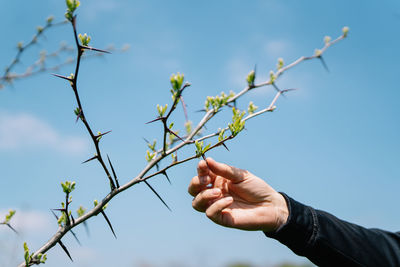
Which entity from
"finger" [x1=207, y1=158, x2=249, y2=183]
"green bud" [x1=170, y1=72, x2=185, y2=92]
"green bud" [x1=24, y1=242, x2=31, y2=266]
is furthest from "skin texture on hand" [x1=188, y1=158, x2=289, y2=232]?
"green bud" [x1=24, y1=242, x2=31, y2=266]

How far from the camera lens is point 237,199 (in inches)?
123

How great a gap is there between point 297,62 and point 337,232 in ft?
5.81

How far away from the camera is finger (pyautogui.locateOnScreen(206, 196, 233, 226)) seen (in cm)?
264

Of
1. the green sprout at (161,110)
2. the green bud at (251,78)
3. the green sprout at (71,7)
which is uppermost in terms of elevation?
the green sprout at (71,7)

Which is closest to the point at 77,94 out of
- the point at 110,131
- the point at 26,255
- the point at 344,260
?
the point at 110,131

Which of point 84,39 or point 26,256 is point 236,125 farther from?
point 26,256

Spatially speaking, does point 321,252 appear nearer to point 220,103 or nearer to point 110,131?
point 220,103

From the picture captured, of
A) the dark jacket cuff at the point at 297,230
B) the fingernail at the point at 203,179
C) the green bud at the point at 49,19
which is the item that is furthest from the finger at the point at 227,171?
the green bud at the point at 49,19

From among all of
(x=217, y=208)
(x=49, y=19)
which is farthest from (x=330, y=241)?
(x=49, y=19)

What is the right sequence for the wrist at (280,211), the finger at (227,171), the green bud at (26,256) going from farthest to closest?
the wrist at (280,211), the finger at (227,171), the green bud at (26,256)

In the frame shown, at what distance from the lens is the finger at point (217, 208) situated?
104 inches

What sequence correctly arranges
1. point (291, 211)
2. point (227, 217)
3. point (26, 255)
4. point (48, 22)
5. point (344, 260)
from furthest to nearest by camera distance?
point (48, 22) < point (344, 260) < point (291, 211) < point (227, 217) < point (26, 255)

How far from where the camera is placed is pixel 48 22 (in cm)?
444

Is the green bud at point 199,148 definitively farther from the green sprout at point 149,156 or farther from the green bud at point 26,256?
the green bud at point 26,256
